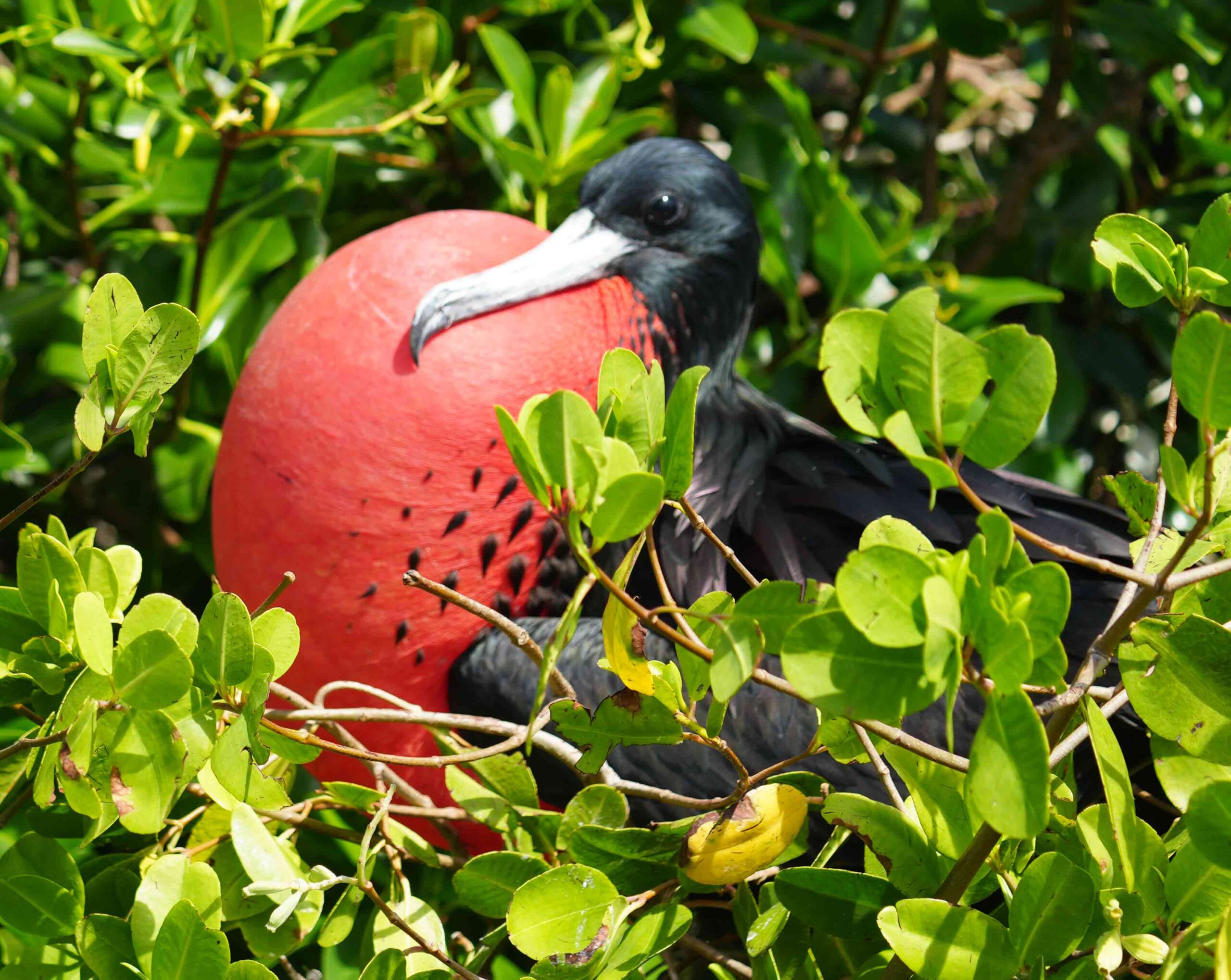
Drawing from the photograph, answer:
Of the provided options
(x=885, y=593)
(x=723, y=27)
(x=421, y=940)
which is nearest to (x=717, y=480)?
(x=723, y=27)

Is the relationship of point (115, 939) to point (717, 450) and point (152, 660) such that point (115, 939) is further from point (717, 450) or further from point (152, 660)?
point (717, 450)

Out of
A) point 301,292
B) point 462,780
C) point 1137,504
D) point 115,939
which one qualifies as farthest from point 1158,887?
point 301,292

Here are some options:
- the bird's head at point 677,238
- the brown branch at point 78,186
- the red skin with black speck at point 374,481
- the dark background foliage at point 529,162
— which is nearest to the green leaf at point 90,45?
the dark background foliage at point 529,162

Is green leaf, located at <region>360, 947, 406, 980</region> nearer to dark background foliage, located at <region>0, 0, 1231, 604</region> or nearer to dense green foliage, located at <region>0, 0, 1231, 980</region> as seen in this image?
dense green foliage, located at <region>0, 0, 1231, 980</region>

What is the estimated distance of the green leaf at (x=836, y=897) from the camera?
526 mm

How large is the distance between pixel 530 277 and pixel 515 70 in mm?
293

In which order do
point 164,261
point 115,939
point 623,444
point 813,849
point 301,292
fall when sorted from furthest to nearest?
point 164,261 < point 301,292 < point 813,849 < point 115,939 < point 623,444

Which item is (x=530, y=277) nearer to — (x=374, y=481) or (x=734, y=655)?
(x=374, y=481)

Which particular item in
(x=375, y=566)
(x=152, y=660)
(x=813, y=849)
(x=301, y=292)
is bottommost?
(x=813, y=849)

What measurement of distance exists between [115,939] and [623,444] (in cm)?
36

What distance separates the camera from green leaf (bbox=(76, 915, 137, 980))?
593mm

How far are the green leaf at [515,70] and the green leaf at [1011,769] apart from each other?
96 cm

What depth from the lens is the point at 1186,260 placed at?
1.71 feet

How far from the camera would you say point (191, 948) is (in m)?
0.54
